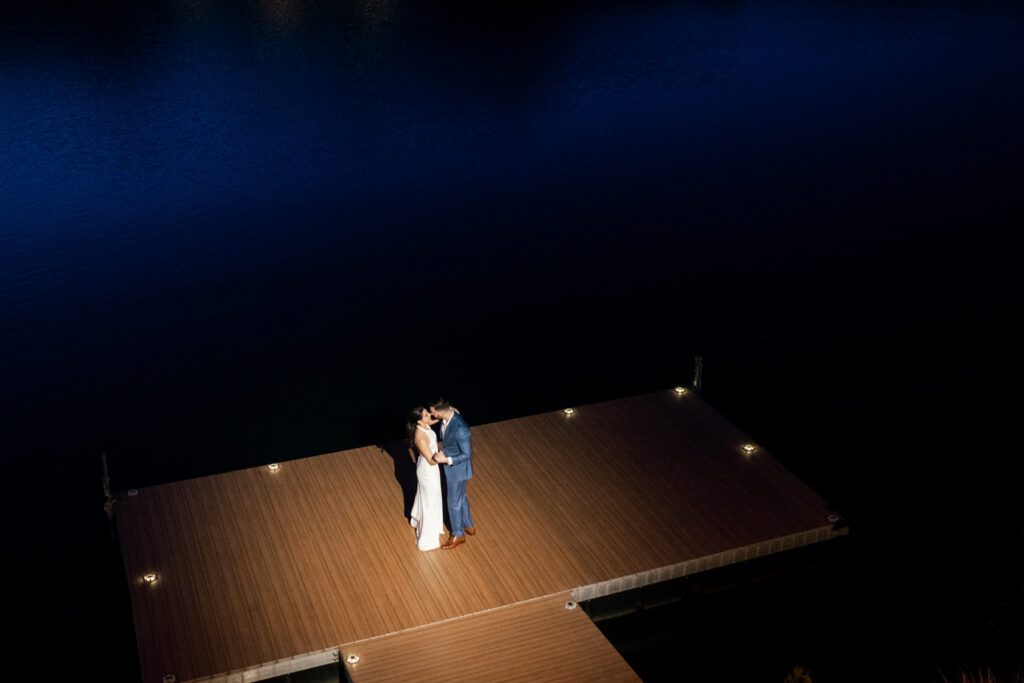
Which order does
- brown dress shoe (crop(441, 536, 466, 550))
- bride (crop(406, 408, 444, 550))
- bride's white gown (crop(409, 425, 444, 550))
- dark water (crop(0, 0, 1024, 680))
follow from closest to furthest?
1. bride (crop(406, 408, 444, 550))
2. bride's white gown (crop(409, 425, 444, 550))
3. brown dress shoe (crop(441, 536, 466, 550))
4. dark water (crop(0, 0, 1024, 680))

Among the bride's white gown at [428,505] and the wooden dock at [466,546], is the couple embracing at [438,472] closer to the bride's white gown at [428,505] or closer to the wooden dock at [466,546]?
the bride's white gown at [428,505]

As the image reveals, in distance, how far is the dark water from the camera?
40.3 ft

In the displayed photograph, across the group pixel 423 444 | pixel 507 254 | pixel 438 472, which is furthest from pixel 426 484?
pixel 507 254

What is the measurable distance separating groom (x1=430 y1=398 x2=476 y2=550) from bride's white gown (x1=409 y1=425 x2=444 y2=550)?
0.09 m

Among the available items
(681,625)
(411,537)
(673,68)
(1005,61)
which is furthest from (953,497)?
(1005,61)

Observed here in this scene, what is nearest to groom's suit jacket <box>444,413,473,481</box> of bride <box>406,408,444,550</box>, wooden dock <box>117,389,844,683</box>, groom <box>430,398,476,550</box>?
groom <box>430,398,476,550</box>

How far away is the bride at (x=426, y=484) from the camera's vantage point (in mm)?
9383

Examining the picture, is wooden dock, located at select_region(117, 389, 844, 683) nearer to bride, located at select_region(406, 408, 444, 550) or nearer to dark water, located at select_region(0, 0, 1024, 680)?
bride, located at select_region(406, 408, 444, 550)

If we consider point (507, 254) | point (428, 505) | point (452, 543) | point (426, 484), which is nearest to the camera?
point (426, 484)

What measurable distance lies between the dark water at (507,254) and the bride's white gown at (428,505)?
249cm

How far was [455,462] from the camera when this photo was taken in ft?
31.0

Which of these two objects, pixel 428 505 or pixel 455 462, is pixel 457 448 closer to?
pixel 455 462

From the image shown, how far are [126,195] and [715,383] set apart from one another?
380 inches

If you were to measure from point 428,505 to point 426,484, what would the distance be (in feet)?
0.79
